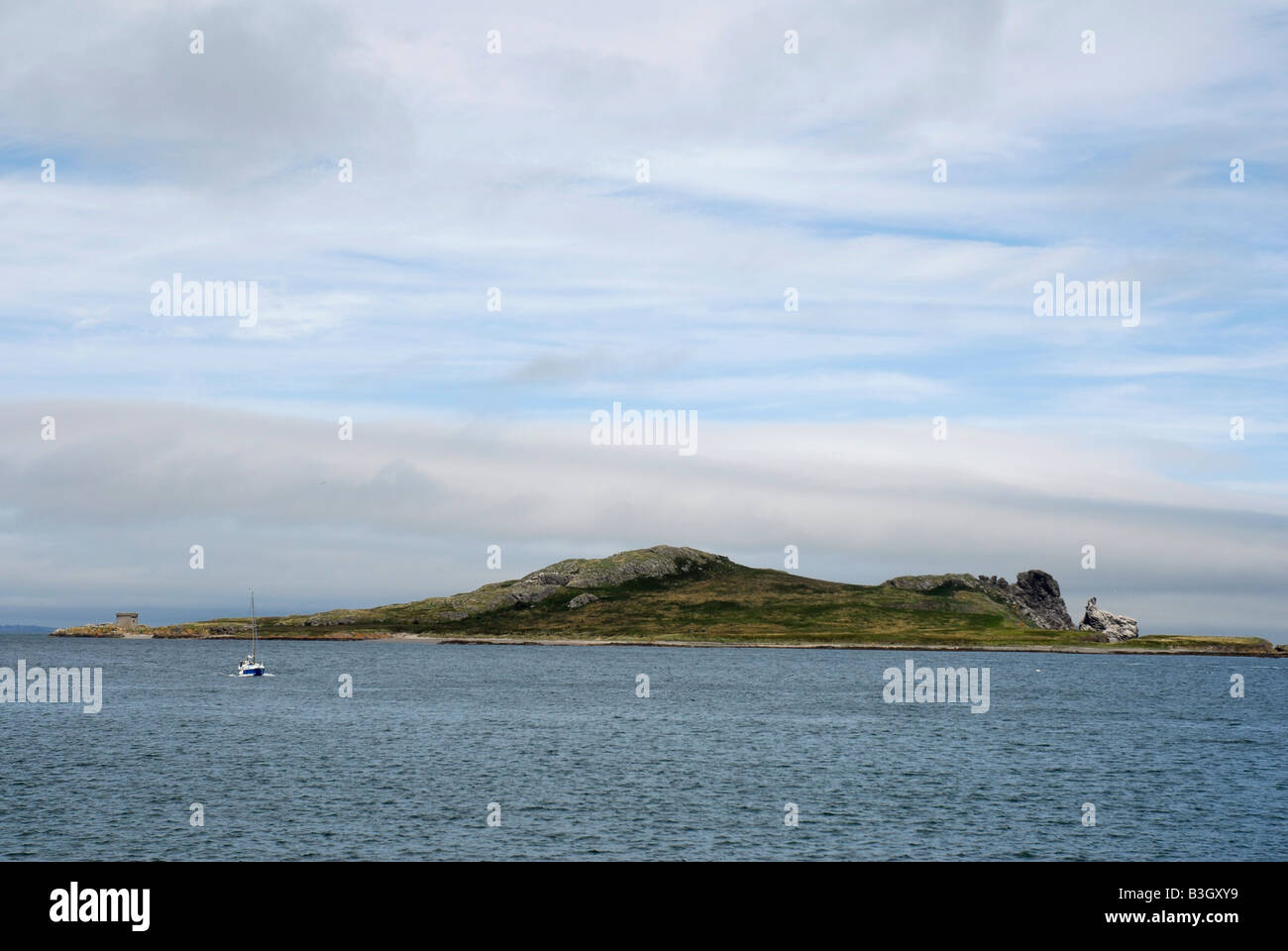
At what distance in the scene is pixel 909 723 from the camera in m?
123

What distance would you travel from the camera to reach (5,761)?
85.1 metres

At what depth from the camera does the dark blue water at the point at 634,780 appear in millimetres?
58156

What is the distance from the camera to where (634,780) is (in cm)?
7850

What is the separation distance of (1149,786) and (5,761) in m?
89.5

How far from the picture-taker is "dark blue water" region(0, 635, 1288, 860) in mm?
58156

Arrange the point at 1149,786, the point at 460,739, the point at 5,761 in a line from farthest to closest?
the point at 460,739 < the point at 5,761 < the point at 1149,786

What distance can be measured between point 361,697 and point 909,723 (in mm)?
74910
